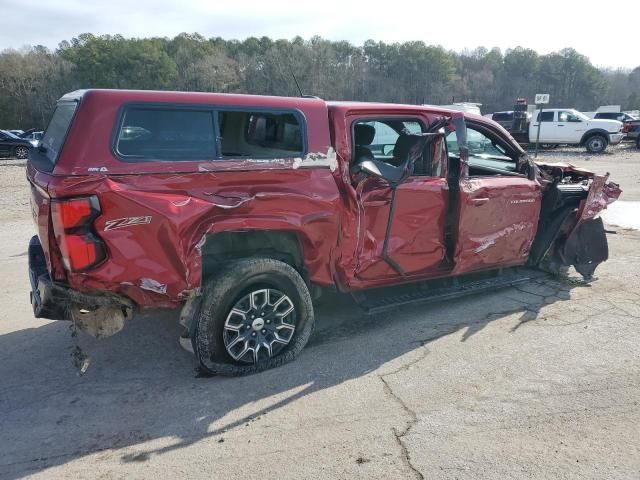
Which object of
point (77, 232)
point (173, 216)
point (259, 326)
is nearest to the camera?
point (77, 232)

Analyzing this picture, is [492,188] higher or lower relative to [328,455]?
higher

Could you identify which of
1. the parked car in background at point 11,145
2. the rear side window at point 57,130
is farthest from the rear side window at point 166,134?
the parked car in background at point 11,145

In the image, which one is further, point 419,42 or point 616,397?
point 419,42

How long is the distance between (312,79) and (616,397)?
170 ft

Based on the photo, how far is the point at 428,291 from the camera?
4840 mm

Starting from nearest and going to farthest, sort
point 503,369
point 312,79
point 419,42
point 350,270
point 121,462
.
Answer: point 121,462, point 503,369, point 350,270, point 312,79, point 419,42

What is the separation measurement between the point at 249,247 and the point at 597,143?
80.8 ft

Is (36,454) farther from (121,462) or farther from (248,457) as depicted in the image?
(248,457)

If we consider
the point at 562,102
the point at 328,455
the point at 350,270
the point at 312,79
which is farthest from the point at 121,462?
the point at 562,102

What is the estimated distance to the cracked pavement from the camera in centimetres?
271

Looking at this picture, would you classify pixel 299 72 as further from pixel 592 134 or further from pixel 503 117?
pixel 592 134

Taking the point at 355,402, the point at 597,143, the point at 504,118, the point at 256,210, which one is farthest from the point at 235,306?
the point at 504,118

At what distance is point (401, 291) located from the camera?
15.9 feet

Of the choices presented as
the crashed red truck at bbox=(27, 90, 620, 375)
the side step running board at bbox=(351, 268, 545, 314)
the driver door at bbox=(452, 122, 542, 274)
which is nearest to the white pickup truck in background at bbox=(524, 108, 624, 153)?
the driver door at bbox=(452, 122, 542, 274)
